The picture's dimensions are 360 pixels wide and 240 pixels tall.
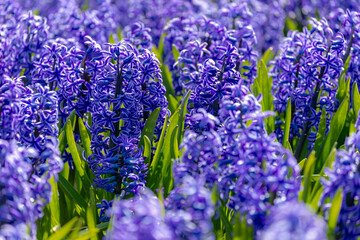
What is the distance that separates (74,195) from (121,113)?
65 cm

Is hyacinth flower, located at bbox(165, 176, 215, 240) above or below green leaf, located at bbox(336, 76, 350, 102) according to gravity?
above

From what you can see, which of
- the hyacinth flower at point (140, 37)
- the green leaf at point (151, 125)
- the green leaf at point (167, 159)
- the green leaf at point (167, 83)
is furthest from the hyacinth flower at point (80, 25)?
the green leaf at point (167, 159)

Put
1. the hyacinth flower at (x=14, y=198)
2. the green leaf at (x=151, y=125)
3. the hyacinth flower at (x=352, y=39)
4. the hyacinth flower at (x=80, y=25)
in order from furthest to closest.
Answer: the hyacinth flower at (x=80, y=25) < the hyacinth flower at (x=352, y=39) < the green leaf at (x=151, y=125) < the hyacinth flower at (x=14, y=198)

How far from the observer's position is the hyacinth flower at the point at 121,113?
130 inches

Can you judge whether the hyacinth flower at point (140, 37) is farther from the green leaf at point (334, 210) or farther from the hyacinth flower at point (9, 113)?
the green leaf at point (334, 210)

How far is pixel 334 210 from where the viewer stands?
2404mm

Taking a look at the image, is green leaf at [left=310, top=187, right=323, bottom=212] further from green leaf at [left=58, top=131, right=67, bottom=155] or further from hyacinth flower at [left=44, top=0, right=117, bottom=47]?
hyacinth flower at [left=44, top=0, right=117, bottom=47]

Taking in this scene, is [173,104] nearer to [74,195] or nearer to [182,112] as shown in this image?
[182,112]

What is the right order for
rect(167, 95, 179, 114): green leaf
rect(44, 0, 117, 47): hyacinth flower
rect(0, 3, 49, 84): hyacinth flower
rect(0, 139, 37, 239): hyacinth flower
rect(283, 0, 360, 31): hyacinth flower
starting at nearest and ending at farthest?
rect(0, 139, 37, 239): hyacinth flower, rect(167, 95, 179, 114): green leaf, rect(0, 3, 49, 84): hyacinth flower, rect(44, 0, 117, 47): hyacinth flower, rect(283, 0, 360, 31): hyacinth flower

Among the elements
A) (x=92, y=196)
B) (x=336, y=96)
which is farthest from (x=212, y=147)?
(x=336, y=96)

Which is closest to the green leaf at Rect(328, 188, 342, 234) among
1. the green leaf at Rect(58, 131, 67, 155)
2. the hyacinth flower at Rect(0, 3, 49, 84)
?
the green leaf at Rect(58, 131, 67, 155)

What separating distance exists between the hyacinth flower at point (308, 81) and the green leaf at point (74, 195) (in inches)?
71.9

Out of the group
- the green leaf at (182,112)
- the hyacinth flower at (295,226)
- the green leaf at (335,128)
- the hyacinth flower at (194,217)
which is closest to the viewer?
the hyacinth flower at (295,226)

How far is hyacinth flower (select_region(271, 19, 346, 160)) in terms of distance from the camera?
3914 mm
